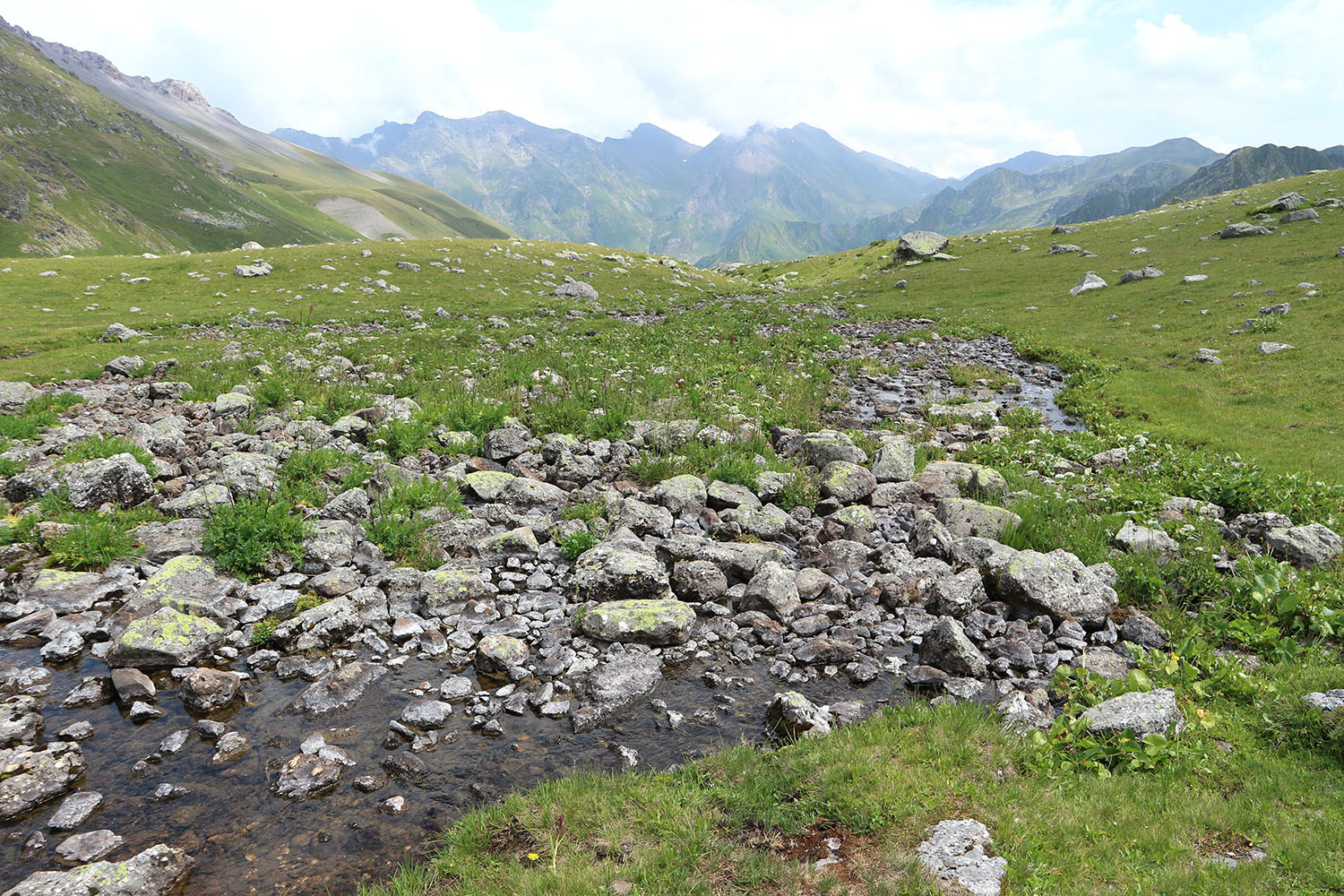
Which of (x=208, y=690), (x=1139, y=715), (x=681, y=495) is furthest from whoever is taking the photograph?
(x=681, y=495)

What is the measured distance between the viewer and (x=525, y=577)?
1163cm

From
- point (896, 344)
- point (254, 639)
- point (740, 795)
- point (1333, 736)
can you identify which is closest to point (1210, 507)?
point (1333, 736)

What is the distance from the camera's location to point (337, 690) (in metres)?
8.34

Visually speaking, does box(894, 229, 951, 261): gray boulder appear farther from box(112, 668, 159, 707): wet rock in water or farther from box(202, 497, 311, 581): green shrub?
box(112, 668, 159, 707): wet rock in water

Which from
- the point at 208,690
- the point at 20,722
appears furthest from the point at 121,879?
the point at 20,722

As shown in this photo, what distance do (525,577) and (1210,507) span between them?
54.9 ft

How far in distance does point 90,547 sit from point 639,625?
34.8 feet

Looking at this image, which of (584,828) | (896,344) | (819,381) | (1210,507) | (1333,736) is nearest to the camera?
(584,828)

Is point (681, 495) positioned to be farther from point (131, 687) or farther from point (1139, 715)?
point (131, 687)

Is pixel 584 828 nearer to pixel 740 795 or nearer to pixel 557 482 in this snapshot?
pixel 740 795

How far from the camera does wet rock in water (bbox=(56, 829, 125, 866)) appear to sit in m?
5.67

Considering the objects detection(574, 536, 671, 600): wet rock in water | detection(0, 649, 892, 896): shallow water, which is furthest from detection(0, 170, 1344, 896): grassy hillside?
detection(574, 536, 671, 600): wet rock in water

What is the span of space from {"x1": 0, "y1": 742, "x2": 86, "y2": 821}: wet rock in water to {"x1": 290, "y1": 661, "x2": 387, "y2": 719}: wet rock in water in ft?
7.18

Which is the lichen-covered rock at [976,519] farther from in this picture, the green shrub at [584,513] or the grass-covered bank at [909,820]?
the green shrub at [584,513]
